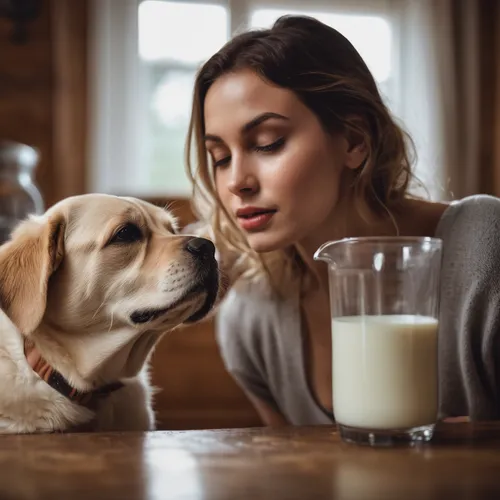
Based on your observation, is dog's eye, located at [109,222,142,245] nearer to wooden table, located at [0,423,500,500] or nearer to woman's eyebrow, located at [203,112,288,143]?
woman's eyebrow, located at [203,112,288,143]

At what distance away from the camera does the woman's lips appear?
1.26 metres

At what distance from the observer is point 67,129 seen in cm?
299

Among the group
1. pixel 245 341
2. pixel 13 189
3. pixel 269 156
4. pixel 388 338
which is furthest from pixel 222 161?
pixel 13 189

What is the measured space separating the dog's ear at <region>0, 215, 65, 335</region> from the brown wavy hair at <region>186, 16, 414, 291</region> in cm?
37

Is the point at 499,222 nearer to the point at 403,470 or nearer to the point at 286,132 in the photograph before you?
the point at 286,132

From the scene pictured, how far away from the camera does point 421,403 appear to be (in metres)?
0.80

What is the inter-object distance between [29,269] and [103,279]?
13 centimetres

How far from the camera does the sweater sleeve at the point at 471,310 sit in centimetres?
128

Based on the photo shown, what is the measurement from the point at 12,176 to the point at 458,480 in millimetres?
2075

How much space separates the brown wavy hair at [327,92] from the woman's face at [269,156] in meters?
0.03

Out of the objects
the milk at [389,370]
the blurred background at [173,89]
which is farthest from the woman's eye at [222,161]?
the blurred background at [173,89]

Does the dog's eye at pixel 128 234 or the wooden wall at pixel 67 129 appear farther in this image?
the wooden wall at pixel 67 129

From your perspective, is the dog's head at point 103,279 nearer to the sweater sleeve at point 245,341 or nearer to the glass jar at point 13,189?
the sweater sleeve at point 245,341

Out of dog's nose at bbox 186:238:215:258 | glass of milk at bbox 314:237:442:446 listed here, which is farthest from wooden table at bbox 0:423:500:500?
dog's nose at bbox 186:238:215:258
